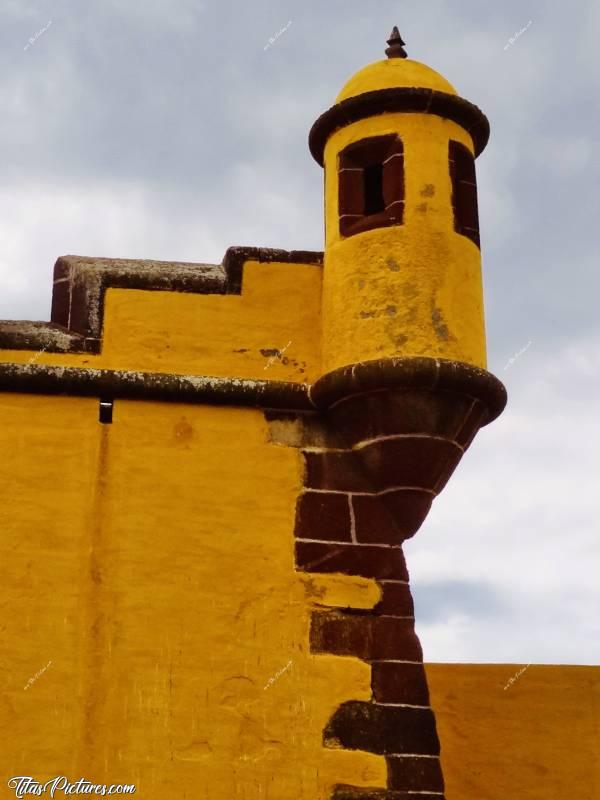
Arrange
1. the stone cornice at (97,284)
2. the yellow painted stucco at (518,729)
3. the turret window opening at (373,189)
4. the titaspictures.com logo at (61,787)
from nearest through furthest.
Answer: the titaspictures.com logo at (61,787) < the stone cornice at (97,284) < the turret window opening at (373,189) < the yellow painted stucco at (518,729)

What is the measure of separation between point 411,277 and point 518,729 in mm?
2736

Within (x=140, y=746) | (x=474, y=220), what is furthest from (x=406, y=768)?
(x=474, y=220)

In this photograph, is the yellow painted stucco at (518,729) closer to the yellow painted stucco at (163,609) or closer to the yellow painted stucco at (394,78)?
the yellow painted stucco at (163,609)

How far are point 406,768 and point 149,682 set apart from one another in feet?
3.96

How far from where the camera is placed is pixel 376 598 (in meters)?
5.88

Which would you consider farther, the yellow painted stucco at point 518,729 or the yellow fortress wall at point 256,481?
the yellow painted stucco at point 518,729

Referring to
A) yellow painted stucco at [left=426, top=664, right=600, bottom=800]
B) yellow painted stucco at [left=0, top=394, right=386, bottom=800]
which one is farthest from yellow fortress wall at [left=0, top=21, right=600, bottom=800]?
yellow painted stucco at [left=426, top=664, right=600, bottom=800]

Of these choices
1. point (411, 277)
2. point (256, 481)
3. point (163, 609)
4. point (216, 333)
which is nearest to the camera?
point (163, 609)

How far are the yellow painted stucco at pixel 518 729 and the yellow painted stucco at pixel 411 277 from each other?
79.1 inches

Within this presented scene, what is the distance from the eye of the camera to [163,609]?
570cm

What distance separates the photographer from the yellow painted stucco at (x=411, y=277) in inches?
239

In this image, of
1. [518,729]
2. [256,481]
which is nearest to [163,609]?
[256,481]

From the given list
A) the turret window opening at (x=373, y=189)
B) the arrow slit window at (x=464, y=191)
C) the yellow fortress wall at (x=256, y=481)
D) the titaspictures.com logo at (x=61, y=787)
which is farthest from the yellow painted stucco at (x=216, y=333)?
the titaspictures.com logo at (x=61, y=787)

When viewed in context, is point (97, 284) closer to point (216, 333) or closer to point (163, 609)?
point (216, 333)
